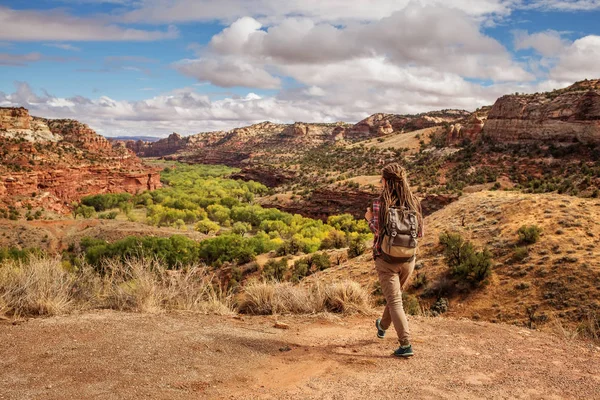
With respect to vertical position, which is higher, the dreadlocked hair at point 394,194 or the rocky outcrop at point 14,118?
the rocky outcrop at point 14,118

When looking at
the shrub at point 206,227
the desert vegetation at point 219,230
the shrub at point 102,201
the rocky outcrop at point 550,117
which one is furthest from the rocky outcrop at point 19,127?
the rocky outcrop at point 550,117

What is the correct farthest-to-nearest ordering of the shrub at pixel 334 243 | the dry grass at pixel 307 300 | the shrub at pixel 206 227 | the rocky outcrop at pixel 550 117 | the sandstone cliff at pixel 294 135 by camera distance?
the sandstone cliff at pixel 294 135
the shrub at pixel 206 227
the rocky outcrop at pixel 550 117
the shrub at pixel 334 243
the dry grass at pixel 307 300

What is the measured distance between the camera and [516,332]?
5988 millimetres

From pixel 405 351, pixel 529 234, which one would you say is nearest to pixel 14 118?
pixel 529 234

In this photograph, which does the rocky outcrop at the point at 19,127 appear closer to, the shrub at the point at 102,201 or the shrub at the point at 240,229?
the shrub at the point at 102,201

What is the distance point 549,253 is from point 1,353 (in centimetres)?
1321

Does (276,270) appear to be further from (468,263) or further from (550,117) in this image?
(550,117)

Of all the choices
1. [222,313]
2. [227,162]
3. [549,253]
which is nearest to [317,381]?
[222,313]

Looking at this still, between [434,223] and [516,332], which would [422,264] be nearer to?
[434,223]

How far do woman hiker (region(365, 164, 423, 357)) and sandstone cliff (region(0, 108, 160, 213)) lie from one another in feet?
172

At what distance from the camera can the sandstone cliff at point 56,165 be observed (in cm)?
5194

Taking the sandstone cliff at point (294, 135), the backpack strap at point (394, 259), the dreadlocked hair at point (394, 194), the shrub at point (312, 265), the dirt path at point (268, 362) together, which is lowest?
the shrub at point (312, 265)

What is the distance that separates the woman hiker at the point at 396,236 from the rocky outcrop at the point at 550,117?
137 ft

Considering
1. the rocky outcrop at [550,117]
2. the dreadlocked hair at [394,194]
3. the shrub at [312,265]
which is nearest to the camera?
the dreadlocked hair at [394,194]
